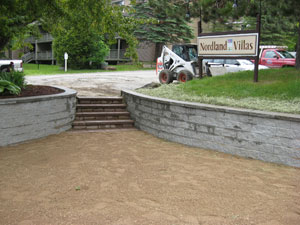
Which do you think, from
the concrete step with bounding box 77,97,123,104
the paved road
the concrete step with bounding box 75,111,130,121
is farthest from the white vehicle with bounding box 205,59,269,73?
the concrete step with bounding box 75,111,130,121

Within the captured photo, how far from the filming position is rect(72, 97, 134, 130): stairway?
28.1 feet

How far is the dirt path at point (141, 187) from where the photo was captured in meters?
3.64

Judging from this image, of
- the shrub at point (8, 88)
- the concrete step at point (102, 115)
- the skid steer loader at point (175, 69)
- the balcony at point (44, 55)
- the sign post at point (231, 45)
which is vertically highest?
the balcony at point (44, 55)

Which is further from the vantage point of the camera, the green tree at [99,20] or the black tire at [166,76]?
the black tire at [166,76]

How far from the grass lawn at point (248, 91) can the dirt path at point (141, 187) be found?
1.18m

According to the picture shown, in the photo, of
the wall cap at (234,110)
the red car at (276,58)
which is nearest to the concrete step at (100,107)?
the wall cap at (234,110)

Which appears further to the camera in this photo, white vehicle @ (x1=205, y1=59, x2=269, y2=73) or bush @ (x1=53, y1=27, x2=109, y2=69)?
bush @ (x1=53, y1=27, x2=109, y2=69)

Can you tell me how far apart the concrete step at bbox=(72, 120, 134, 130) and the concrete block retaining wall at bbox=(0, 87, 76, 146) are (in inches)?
9.3

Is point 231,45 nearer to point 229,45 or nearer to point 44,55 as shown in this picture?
point 229,45

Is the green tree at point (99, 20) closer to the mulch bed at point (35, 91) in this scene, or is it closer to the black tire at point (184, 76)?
the mulch bed at point (35, 91)

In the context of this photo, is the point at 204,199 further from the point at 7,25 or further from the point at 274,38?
the point at 274,38

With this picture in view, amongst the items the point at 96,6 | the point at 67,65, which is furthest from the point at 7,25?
the point at 67,65

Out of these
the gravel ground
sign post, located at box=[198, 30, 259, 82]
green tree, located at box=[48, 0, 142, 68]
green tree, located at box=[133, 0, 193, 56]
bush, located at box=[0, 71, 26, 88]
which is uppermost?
green tree, located at box=[133, 0, 193, 56]

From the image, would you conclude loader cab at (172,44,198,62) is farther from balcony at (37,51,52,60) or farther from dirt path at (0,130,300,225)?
balcony at (37,51,52,60)
